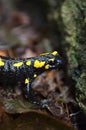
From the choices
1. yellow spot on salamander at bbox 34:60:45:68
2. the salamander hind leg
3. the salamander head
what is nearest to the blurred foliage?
Answer: the salamander head

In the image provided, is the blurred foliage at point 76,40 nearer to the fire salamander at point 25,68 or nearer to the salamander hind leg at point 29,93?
the fire salamander at point 25,68

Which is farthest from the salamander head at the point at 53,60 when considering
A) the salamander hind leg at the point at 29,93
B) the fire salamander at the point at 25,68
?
the salamander hind leg at the point at 29,93

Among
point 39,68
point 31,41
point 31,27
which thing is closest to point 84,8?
point 39,68

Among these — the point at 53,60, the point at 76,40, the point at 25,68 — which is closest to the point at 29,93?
the point at 25,68

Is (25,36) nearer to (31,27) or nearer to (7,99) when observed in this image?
(31,27)

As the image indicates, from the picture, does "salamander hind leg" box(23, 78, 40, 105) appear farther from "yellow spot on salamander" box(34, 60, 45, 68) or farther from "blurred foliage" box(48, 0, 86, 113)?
"blurred foliage" box(48, 0, 86, 113)

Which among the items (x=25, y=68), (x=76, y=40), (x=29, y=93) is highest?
(x=76, y=40)

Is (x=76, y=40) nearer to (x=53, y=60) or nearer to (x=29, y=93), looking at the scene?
(x=53, y=60)

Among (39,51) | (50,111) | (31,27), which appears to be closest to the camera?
(50,111)
